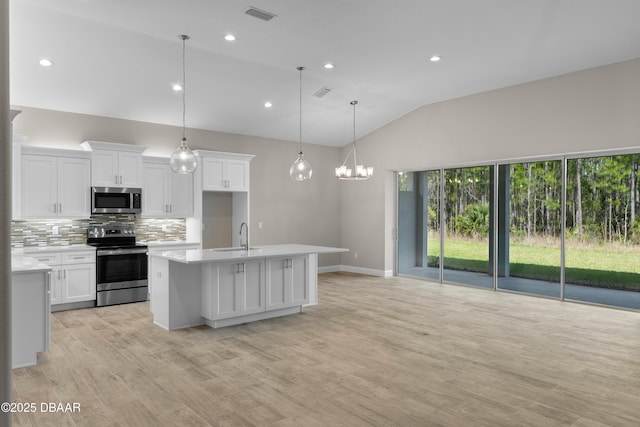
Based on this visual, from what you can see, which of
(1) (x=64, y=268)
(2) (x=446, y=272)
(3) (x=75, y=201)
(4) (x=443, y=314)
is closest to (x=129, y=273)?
(1) (x=64, y=268)

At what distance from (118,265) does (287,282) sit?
276 cm

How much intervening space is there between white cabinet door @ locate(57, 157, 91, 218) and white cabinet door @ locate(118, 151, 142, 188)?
0.45 meters

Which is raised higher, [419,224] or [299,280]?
[419,224]

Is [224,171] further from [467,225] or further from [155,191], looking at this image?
[467,225]

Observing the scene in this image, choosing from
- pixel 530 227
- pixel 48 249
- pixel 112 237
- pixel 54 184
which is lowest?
pixel 48 249

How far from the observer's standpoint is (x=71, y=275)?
245 inches

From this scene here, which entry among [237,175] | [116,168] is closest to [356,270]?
[237,175]

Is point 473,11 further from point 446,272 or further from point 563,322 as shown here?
point 446,272

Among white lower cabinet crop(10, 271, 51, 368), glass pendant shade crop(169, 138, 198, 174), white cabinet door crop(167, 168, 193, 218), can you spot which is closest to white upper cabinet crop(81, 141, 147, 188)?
white cabinet door crop(167, 168, 193, 218)

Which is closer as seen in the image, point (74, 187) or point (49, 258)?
point (49, 258)

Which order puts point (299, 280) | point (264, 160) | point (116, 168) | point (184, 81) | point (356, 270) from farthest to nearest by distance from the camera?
point (356, 270)
point (264, 160)
point (116, 168)
point (184, 81)
point (299, 280)

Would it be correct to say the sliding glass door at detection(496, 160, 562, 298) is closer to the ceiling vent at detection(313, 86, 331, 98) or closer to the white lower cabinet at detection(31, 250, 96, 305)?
the ceiling vent at detection(313, 86, 331, 98)

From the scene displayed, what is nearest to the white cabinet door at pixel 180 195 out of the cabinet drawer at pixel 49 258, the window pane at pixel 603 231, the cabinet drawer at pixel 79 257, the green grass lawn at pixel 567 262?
the cabinet drawer at pixel 79 257

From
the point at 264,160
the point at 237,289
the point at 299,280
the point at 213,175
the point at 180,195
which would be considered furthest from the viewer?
the point at 264,160
